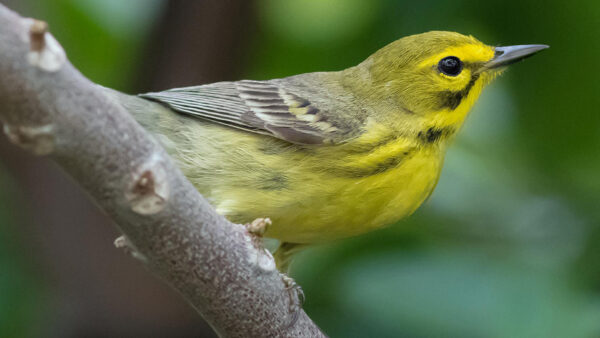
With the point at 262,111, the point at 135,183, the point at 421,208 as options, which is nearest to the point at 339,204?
the point at 262,111

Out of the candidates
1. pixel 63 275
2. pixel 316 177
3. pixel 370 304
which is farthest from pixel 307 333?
pixel 63 275

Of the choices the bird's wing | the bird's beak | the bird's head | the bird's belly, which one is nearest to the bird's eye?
the bird's head

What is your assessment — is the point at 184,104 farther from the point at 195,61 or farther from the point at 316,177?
the point at 195,61

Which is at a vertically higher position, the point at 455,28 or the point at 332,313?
the point at 455,28

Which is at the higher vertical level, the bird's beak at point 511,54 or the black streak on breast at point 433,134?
the bird's beak at point 511,54

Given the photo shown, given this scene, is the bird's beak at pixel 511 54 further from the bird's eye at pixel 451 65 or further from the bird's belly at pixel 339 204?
the bird's belly at pixel 339 204

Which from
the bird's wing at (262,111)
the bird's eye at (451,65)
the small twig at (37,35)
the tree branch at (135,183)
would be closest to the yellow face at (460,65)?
the bird's eye at (451,65)
